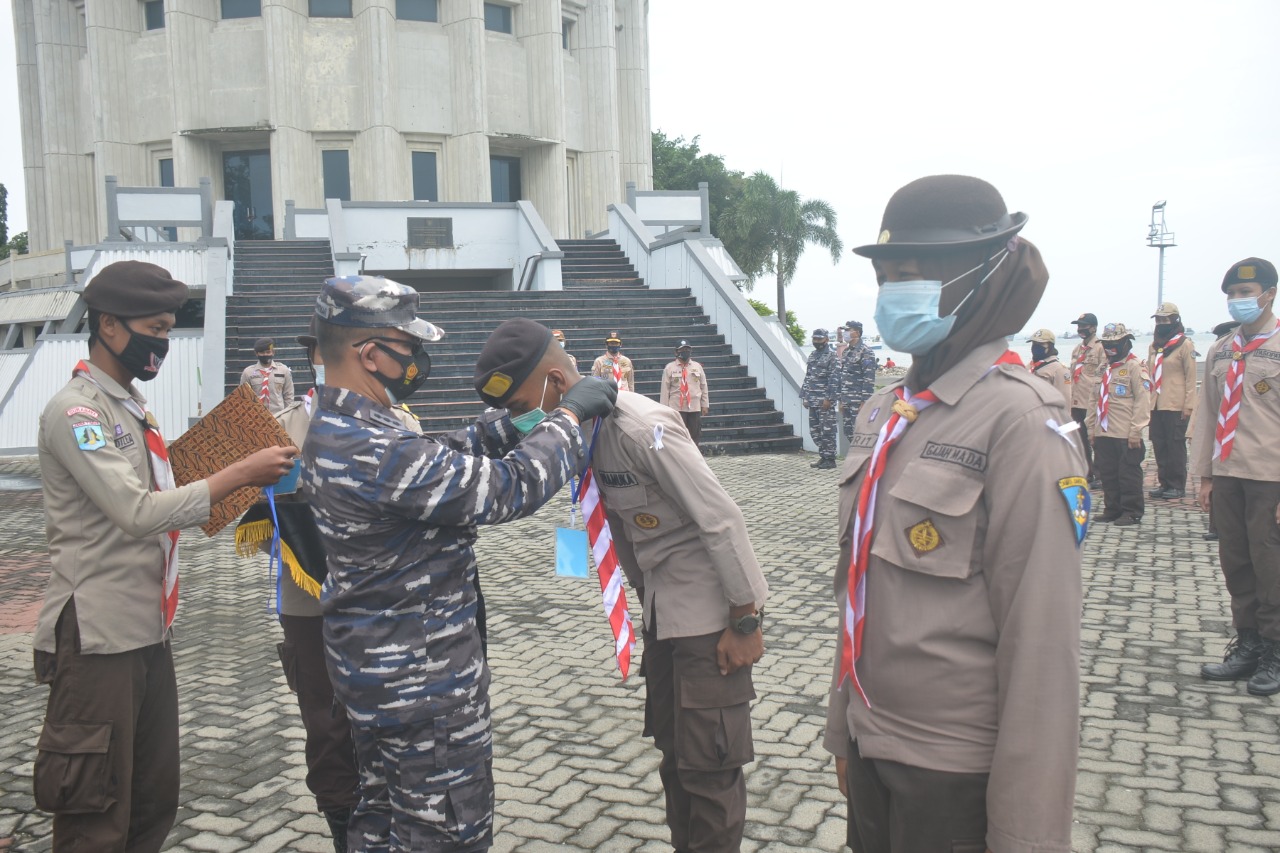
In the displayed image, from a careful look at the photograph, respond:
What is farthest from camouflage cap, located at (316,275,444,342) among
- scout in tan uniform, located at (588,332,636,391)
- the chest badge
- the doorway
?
the doorway

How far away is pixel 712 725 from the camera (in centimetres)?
305

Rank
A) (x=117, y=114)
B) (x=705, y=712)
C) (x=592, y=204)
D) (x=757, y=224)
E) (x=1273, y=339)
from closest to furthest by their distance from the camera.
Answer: (x=705, y=712)
(x=1273, y=339)
(x=117, y=114)
(x=592, y=204)
(x=757, y=224)

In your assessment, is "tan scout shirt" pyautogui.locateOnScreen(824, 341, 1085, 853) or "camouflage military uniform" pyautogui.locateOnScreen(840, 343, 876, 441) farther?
"camouflage military uniform" pyautogui.locateOnScreen(840, 343, 876, 441)

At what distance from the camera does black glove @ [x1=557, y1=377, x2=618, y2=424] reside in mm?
2795

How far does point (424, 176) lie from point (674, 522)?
30.1 meters

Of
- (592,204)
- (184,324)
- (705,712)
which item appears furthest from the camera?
(592,204)

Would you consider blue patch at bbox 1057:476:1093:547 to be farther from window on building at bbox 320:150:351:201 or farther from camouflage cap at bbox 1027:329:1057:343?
window on building at bbox 320:150:351:201

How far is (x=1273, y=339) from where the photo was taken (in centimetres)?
521

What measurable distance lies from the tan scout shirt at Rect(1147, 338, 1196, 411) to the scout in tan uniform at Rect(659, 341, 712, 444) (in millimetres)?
6167

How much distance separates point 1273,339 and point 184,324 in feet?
82.8

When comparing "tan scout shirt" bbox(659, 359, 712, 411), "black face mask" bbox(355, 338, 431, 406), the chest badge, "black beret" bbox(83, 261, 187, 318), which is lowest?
"tan scout shirt" bbox(659, 359, 712, 411)

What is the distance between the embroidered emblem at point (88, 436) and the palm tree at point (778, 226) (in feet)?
140

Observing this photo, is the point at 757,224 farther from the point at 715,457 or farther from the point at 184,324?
the point at 715,457

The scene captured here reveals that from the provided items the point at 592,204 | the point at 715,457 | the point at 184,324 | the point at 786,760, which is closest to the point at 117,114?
the point at 184,324
